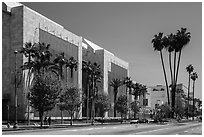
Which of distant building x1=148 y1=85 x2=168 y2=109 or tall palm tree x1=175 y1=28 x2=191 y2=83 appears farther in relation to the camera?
distant building x1=148 y1=85 x2=168 y2=109

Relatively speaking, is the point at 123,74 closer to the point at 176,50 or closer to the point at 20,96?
the point at 176,50

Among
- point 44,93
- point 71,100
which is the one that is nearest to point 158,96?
point 71,100

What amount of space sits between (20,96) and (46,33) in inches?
566

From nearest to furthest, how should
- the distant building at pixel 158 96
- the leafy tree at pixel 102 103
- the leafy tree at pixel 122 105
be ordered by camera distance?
the leafy tree at pixel 102 103
the leafy tree at pixel 122 105
the distant building at pixel 158 96

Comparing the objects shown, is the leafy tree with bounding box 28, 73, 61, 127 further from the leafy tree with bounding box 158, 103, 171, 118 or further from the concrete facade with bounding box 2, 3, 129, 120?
the leafy tree with bounding box 158, 103, 171, 118

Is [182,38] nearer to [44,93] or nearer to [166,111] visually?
[166,111]

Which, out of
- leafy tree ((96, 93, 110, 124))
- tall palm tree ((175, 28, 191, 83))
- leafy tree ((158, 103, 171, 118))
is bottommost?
leafy tree ((158, 103, 171, 118))

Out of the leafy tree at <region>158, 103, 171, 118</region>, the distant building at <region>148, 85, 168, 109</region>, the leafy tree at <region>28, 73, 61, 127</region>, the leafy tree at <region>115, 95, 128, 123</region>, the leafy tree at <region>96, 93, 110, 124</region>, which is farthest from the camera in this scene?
the distant building at <region>148, 85, 168, 109</region>

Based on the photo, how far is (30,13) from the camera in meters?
70.2

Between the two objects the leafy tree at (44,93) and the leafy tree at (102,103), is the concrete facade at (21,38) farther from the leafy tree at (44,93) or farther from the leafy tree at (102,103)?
the leafy tree at (44,93)

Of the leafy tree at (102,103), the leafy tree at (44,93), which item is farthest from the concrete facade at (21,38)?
the leafy tree at (44,93)

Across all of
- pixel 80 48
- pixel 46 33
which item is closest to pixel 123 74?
pixel 80 48

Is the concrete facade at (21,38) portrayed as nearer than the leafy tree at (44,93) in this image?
No

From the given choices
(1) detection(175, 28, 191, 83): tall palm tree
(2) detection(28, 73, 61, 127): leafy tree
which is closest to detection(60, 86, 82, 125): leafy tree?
(2) detection(28, 73, 61, 127): leafy tree
